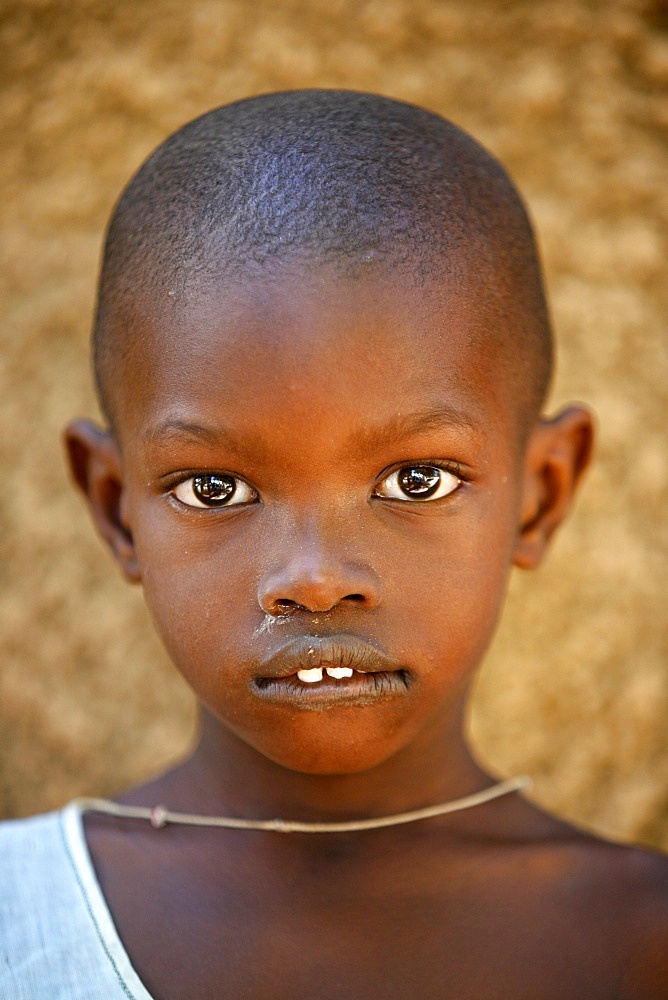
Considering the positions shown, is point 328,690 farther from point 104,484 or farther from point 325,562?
point 104,484

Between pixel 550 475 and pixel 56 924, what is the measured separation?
2.91 feet

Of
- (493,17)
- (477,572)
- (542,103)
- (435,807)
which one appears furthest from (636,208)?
(435,807)

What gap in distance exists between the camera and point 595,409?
2.08 m

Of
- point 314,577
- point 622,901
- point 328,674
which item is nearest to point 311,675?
point 328,674

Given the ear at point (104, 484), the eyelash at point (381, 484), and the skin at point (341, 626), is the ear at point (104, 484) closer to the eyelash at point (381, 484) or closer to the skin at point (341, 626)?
the skin at point (341, 626)

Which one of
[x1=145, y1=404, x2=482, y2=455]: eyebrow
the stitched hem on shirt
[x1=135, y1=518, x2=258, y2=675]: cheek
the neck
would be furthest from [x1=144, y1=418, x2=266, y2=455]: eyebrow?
the stitched hem on shirt

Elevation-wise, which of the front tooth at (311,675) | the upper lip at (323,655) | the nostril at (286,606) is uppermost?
the nostril at (286,606)

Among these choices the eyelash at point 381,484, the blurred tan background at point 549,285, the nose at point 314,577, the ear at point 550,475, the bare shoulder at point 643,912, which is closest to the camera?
the nose at point 314,577

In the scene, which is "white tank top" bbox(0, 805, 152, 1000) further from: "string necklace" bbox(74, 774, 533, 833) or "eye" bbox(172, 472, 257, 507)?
"eye" bbox(172, 472, 257, 507)

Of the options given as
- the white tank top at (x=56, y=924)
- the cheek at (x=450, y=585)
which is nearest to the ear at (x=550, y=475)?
the cheek at (x=450, y=585)

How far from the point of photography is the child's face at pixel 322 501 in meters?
1.24

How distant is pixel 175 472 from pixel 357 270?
0.32m

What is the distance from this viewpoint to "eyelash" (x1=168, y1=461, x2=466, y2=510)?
132 cm

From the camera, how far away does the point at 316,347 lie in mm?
1242
